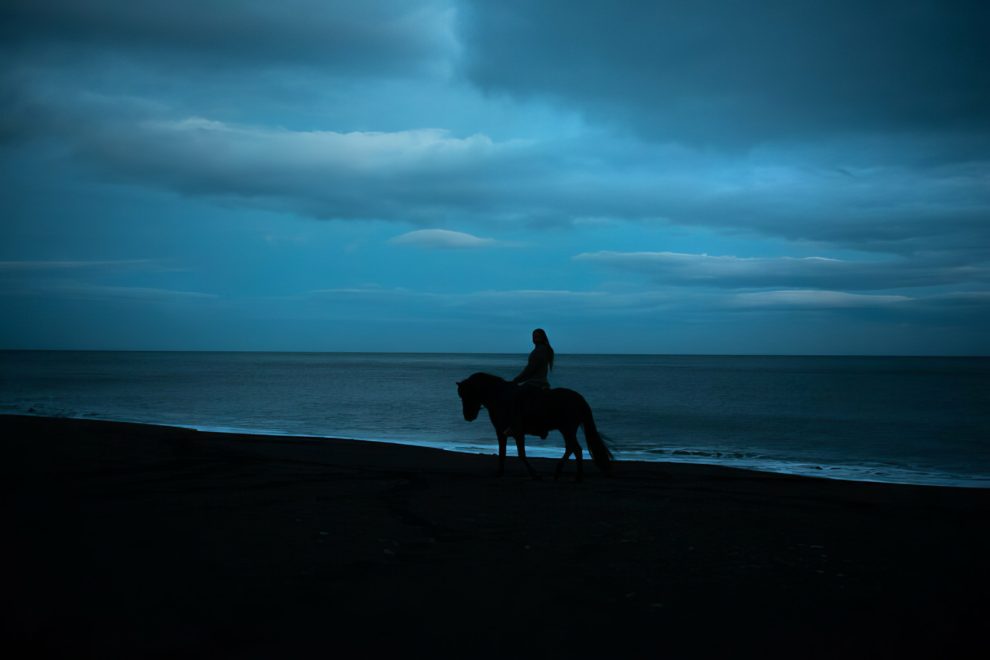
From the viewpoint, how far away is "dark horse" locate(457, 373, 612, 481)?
A: 11.8m

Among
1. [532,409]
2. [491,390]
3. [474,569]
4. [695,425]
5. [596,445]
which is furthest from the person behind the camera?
[695,425]

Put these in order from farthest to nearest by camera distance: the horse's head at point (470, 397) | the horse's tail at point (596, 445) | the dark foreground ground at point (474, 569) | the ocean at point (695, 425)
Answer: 1. the ocean at point (695, 425)
2. the horse's head at point (470, 397)
3. the horse's tail at point (596, 445)
4. the dark foreground ground at point (474, 569)

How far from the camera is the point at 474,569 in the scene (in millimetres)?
6066

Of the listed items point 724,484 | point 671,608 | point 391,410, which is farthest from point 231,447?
point 391,410

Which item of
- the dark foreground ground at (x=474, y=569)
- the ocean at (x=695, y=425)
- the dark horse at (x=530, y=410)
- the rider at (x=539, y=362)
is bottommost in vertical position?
the ocean at (x=695, y=425)

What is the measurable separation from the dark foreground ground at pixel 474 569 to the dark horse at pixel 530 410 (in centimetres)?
115

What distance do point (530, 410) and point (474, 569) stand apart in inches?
233

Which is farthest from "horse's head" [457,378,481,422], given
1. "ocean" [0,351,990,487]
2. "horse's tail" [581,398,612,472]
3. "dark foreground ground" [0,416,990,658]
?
"ocean" [0,351,990,487]

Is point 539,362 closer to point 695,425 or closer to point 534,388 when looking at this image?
point 534,388

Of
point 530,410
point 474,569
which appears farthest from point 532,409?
point 474,569

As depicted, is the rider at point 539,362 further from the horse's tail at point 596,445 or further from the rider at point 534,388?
the horse's tail at point 596,445

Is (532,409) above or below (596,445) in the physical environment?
above

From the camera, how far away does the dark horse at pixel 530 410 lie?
1183cm

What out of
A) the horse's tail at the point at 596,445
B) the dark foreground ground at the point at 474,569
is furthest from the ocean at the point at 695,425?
the dark foreground ground at the point at 474,569
